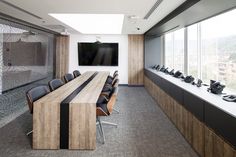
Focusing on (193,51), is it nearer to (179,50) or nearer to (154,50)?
(179,50)

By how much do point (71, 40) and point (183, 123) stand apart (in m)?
6.96

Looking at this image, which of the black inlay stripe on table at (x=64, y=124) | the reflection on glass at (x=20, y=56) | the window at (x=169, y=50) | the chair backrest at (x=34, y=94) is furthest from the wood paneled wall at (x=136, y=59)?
the black inlay stripe on table at (x=64, y=124)

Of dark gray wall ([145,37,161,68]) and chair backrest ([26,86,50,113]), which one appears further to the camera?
dark gray wall ([145,37,161,68])

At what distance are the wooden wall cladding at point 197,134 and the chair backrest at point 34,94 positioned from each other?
2434mm

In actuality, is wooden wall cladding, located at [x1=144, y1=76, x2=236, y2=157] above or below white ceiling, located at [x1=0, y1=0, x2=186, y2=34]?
below

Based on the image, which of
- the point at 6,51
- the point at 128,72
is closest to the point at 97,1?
the point at 6,51

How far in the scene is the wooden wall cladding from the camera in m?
2.23

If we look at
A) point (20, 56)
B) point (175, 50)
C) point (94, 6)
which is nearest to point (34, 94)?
point (94, 6)

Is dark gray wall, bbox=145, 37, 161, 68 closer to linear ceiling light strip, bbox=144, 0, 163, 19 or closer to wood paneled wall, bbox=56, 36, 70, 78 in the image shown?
wood paneled wall, bbox=56, 36, 70, 78

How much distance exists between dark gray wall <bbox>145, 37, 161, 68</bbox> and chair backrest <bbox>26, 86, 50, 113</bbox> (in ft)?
18.6

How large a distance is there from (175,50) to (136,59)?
7.94ft

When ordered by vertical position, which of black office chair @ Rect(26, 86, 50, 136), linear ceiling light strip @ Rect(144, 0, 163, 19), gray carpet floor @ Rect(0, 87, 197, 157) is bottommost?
gray carpet floor @ Rect(0, 87, 197, 157)

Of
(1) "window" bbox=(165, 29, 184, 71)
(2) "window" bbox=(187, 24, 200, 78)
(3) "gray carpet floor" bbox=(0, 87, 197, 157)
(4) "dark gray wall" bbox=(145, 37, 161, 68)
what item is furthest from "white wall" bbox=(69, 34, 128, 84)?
(3) "gray carpet floor" bbox=(0, 87, 197, 157)

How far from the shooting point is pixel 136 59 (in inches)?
356
